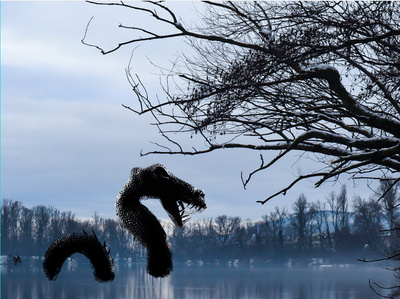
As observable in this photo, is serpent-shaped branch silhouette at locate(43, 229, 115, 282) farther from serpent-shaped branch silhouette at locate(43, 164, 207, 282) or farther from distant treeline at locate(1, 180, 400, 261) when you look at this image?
distant treeline at locate(1, 180, 400, 261)

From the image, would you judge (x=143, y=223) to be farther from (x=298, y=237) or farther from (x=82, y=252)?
(x=298, y=237)

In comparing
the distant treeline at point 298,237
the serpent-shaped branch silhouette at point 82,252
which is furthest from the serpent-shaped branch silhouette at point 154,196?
the distant treeline at point 298,237

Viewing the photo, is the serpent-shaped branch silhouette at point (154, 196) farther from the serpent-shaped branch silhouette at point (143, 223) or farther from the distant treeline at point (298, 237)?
the distant treeline at point (298, 237)

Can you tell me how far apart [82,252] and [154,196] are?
51 cm

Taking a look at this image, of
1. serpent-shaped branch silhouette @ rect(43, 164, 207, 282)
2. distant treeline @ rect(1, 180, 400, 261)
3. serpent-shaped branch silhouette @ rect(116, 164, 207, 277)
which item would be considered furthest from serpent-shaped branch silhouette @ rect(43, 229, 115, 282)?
distant treeline @ rect(1, 180, 400, 261)

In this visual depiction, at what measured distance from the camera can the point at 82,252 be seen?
2422 millimetres

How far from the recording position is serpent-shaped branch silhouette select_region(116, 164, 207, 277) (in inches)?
95.1

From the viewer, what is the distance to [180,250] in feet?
187

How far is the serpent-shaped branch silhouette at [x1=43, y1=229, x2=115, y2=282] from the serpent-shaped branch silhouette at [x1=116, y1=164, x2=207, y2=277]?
0.20 metres

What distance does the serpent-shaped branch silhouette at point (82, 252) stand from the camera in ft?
7.88

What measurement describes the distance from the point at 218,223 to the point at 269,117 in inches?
2066

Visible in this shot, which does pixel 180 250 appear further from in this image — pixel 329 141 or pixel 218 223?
pixel 329 141

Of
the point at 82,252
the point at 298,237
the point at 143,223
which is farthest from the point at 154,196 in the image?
the point at 298,237

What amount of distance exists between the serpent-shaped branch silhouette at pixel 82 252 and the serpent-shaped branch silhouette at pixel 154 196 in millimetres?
198
